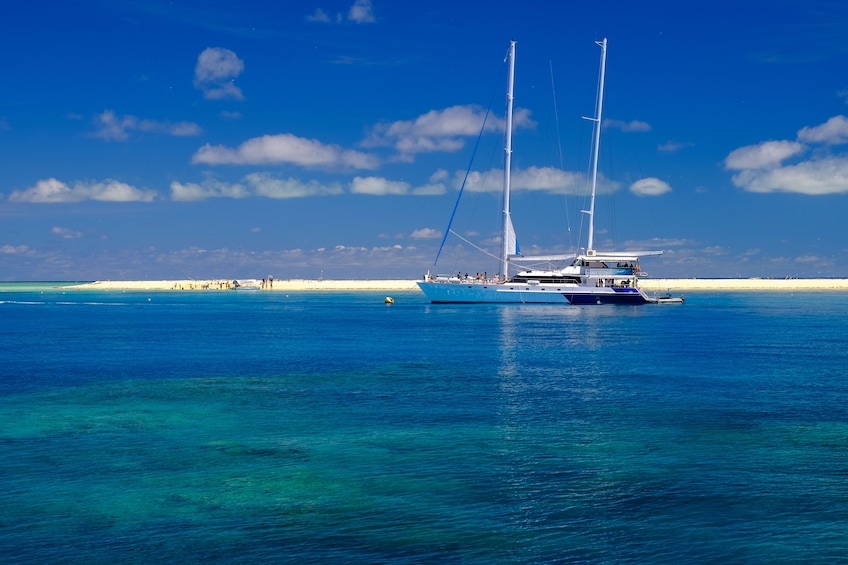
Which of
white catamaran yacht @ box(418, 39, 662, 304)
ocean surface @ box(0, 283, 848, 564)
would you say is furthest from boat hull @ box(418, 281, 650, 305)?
ocean surface @ box(0, 283, 848, 564)

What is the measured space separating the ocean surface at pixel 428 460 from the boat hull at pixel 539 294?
245 feet

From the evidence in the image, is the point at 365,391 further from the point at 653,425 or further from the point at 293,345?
the point at 293,345

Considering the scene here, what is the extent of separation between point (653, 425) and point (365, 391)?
15720 mm

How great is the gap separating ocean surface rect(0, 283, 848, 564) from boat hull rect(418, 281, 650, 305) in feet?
245

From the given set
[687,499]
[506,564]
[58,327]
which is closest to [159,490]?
[506,564]

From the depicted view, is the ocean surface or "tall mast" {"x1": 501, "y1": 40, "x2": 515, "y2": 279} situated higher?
"tall mast" {"x1": 501, "y1": 40, "x2": 515, "y2": 279}

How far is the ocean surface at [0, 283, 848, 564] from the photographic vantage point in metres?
18.7

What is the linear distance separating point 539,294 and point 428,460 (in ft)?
358

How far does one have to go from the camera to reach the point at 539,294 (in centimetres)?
13362

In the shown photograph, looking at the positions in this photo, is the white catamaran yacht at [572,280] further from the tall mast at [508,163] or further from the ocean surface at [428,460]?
the ocean surface at [428,460]

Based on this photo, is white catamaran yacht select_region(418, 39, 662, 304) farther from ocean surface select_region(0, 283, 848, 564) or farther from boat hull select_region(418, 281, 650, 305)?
ocean surface select_region(0, 283, 848, 564)

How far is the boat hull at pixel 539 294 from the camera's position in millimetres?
132250

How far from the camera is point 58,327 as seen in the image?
3821 inches

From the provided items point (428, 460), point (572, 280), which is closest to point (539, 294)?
point (572, 280)
